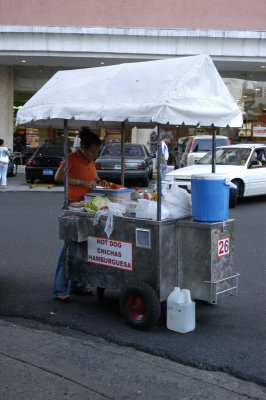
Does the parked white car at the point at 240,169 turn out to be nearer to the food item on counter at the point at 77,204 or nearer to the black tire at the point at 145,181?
the black tire at the point at 145,181

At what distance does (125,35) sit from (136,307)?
60.5 feet

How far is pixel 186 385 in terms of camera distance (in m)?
3.83

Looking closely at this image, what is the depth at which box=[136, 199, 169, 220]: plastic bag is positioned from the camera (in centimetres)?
498

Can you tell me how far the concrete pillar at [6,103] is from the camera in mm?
25906

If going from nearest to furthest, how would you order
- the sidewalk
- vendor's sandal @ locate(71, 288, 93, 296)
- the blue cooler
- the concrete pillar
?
the sidewalk → the blue cooler → vendor's sandal @ locate(71, 288, 93, 296) → the concrete pillar

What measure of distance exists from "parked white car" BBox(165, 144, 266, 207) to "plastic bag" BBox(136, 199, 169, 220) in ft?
26.1

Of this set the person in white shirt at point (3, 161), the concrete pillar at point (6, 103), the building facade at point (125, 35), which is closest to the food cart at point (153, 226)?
the person in white shirt at point (3, 161)

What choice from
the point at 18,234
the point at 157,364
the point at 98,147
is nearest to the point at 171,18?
the point at 18,234

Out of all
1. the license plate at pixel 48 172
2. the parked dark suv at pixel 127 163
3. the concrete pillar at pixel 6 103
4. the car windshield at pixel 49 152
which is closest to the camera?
the parked dark suv at pixel 127 163

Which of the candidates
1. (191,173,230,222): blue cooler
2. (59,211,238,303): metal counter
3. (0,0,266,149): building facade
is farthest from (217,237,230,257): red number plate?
(0,0,266,149): building facade

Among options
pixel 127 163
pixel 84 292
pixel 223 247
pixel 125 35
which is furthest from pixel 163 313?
pixel 125 35

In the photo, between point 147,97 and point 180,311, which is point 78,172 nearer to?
point 147,97

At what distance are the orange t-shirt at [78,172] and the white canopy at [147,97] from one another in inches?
28.4

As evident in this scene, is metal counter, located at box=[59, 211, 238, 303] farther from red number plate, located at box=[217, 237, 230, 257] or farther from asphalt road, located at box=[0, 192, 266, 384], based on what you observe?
asphalt road, located at box=[0, 192, 266, 384]
